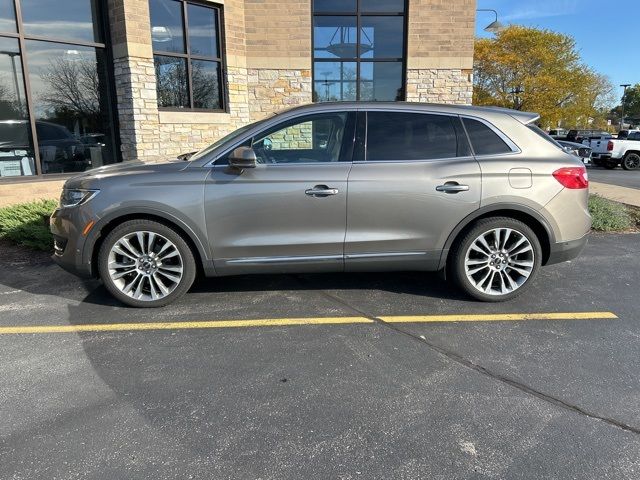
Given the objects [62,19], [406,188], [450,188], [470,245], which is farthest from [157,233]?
[62,19]

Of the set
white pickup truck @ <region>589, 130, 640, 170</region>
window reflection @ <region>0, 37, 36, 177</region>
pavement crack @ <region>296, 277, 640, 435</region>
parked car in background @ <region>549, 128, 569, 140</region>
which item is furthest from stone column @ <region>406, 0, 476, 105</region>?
parked car in background @ <region>549, 128, 569, 140</region>

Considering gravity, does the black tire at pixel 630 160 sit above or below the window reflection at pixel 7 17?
below

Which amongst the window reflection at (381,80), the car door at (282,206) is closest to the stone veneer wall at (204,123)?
the window reflection at (381,80)

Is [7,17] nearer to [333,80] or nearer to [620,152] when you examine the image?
[333,80]

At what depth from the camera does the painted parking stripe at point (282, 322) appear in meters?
4.02

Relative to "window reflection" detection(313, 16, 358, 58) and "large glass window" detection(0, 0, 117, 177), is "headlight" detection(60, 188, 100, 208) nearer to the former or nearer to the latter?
"large glass window" detection(0, 0, 117, 177)

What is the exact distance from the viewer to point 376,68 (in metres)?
12.3

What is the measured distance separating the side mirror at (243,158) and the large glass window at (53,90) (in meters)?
6.51

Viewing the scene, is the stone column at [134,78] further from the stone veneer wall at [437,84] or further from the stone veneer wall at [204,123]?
the stone veneer wall at [437,84]

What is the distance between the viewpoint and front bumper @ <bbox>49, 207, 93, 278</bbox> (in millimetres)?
4199

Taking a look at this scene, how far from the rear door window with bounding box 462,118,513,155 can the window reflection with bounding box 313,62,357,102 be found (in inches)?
323

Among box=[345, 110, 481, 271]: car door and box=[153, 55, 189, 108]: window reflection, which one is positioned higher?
box=[153, 55, 189, 108]: window reflection

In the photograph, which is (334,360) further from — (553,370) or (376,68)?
(376,68)

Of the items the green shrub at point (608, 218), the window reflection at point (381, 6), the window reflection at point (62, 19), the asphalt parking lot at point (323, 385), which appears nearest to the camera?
the asphalt parking lot at point (323, 385)
